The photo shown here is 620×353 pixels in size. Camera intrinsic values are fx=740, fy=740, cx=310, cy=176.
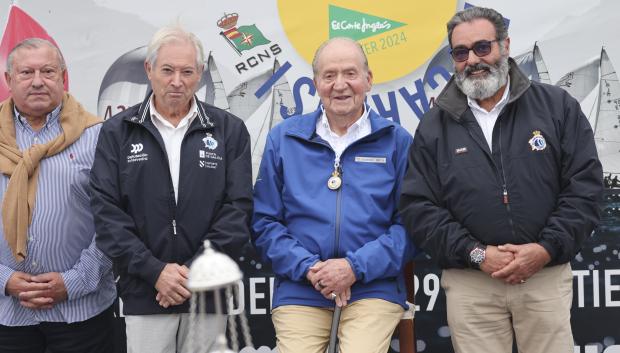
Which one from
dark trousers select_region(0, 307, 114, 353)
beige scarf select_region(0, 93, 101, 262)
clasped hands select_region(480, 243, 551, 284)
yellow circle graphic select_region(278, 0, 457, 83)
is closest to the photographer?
clasped hands select_region(480, 243, 551, 284)

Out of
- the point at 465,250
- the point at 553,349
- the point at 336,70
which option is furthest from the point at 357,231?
the point at 553,349

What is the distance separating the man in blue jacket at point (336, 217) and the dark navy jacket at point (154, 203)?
209 mm

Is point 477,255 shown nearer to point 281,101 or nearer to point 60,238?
point 281,101

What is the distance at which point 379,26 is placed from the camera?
144 inches

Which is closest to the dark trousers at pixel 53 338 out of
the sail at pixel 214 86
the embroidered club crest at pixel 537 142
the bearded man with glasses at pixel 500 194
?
the sail at pixel 214 86

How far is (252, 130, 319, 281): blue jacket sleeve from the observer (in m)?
2.97

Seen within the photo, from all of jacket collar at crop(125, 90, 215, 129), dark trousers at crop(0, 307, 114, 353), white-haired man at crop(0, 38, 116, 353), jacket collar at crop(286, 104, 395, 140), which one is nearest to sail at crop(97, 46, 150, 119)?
white-haired man at crop(0, 38, 116, 353)

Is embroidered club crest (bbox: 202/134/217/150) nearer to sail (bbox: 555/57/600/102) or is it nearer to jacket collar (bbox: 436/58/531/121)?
jacket collar (bbox: 436/58/531/121)

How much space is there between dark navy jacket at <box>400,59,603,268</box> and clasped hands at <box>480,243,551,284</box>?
0.13 feet

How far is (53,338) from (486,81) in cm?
210

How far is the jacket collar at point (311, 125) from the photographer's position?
3.13 metres

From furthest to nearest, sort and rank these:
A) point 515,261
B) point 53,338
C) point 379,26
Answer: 1. point 379,26
2. point 53,338
3. point 515,261

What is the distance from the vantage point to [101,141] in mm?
3014

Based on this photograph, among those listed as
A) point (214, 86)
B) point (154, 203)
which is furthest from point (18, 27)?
point (154, 203)
